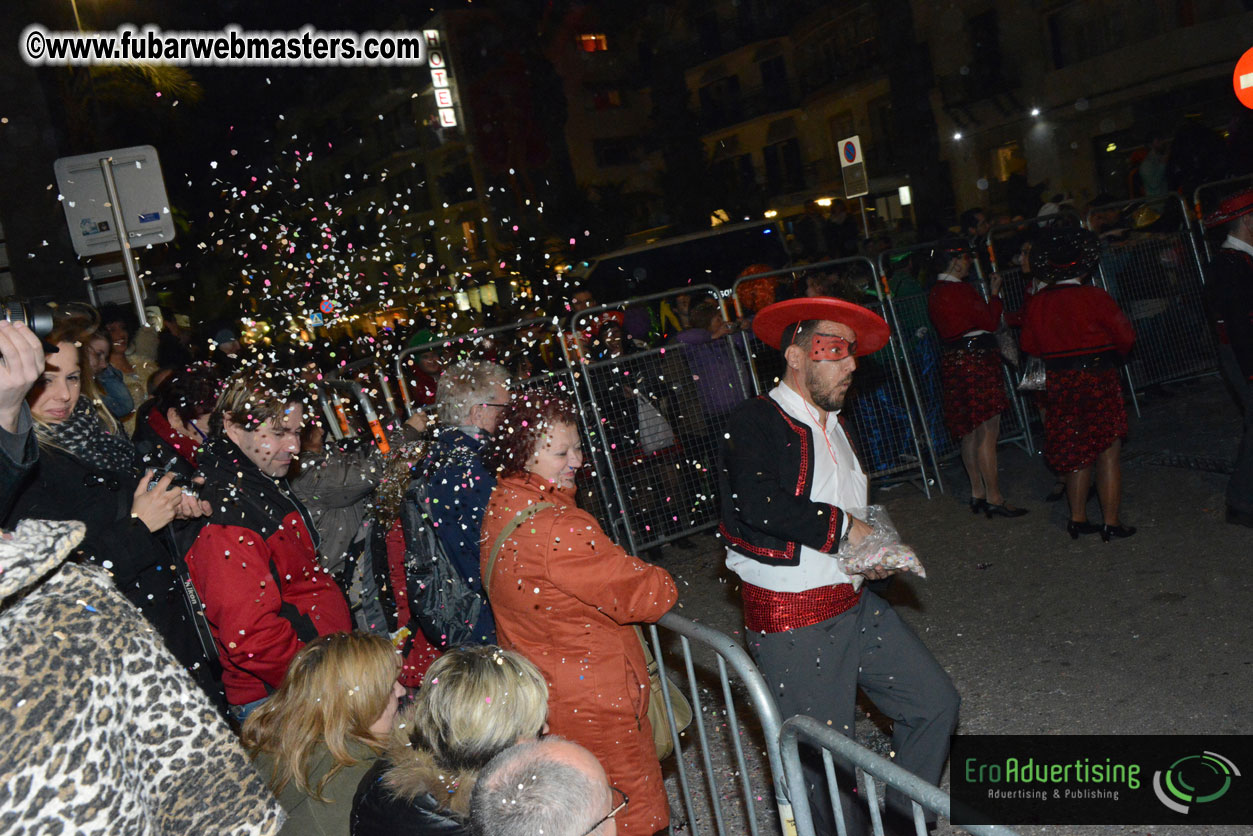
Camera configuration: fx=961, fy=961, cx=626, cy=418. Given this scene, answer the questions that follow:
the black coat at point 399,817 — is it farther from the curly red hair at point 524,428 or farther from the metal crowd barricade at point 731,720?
the curly red hair at point 524,428

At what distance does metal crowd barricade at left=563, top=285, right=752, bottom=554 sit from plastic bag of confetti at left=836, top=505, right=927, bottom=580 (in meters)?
4.26

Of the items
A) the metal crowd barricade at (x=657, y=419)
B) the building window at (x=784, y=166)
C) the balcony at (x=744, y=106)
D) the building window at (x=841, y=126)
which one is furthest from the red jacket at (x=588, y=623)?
the balcony at (x=744, y=106)

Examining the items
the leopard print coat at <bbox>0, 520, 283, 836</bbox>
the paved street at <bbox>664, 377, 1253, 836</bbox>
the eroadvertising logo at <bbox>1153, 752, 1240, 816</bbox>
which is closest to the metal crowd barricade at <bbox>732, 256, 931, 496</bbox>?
the paved street at <bbox>664, 377, 1253, 836</bbox>

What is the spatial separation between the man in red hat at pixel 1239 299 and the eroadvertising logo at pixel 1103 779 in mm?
2493

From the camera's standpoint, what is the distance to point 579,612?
3178 millimetres

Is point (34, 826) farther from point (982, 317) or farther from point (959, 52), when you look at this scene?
point (959, 52)

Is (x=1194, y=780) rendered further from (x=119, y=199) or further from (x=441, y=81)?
(x=441, y=81)

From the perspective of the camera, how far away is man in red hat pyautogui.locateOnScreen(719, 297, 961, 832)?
3.38m

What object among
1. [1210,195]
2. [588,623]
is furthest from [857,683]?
[1210,195]

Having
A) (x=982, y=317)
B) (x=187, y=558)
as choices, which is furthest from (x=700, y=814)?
(x=982, y=317)

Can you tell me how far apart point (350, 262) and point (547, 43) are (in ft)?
125

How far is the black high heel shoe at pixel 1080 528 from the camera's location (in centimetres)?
665

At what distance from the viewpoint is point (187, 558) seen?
3525 millimetres

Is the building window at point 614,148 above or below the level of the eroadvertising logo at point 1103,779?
above
